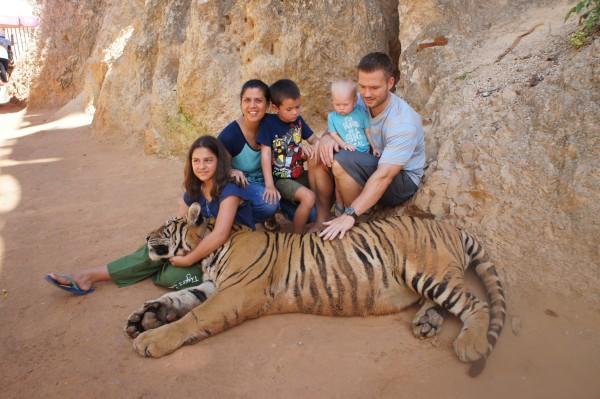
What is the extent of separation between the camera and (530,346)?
8.96ft

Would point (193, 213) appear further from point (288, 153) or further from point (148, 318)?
point (288, 153)

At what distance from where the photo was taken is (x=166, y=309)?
3.20 m

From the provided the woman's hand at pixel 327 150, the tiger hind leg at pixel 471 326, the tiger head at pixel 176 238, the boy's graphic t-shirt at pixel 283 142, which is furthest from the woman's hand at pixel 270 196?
the tiger hind leg at pixel 471 326

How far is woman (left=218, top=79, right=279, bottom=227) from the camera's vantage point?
3.86m

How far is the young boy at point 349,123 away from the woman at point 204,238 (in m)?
1.03

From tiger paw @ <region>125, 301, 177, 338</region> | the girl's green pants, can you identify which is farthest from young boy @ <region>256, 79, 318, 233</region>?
tiger paw @ <region>125, 301, 177, 338</region>

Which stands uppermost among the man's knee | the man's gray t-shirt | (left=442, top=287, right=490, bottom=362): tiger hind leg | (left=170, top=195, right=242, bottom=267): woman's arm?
the man's gray t-shirt

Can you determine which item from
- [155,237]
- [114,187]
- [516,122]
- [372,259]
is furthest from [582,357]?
[114,187]

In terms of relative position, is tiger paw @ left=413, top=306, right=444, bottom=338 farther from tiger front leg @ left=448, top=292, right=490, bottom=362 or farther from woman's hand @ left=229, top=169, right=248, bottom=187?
woman's hand @ left=229, top=169, right=248, bottom=187

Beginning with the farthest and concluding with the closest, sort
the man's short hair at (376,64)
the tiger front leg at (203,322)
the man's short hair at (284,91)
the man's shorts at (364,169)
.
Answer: the man's short hair at (284,91) → the man's shorts at (364,169) → the man's short hair at (376,64) → the tiger front leg at (203,322)

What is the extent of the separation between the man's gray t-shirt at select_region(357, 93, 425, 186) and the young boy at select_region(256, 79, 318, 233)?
2.13 feet

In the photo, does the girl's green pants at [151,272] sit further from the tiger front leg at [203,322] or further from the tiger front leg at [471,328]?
the tiger front leg at [471,328]

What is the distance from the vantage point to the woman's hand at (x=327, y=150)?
3.76 metres

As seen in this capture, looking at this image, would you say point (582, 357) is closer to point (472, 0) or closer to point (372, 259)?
point (372, 259)
